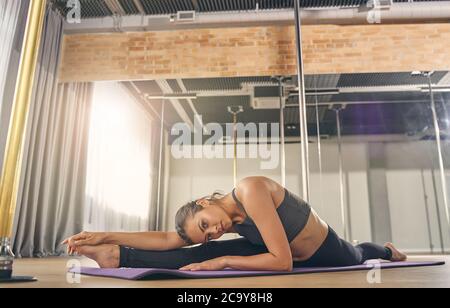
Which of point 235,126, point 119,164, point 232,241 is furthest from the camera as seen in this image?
point 235,126

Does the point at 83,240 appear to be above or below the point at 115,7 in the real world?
below

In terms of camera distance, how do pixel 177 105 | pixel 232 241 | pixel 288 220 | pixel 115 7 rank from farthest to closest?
pixel 177 105 < pixel 115 7 < pixel 232 241 < pixel 288 220

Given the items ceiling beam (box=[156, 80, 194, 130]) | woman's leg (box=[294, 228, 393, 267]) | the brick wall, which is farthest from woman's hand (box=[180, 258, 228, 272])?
ceiling beam (box=[156, 80, 194, 130])

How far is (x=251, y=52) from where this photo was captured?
412 centimetres

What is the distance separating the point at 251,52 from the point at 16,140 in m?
3.29

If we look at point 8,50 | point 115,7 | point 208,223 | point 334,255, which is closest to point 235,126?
point 115,7

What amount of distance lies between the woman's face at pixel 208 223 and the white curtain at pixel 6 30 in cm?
224

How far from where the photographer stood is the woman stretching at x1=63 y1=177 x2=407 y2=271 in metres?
1.38

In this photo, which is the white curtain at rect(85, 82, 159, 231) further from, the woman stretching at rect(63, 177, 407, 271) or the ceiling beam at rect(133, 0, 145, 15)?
the woman stretching at rect(63, 177, 407, 271)

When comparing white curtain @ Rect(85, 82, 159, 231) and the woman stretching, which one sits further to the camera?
white curtain @ Rect(85, 82, 159, 231)

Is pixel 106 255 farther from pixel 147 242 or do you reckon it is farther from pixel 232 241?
pixel 232 241

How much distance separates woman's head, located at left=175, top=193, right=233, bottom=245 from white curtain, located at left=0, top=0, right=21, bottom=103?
219cm

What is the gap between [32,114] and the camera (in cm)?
348

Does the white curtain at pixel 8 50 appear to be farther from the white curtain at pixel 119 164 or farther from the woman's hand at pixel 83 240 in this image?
the woman's hand at pixel 83 240
